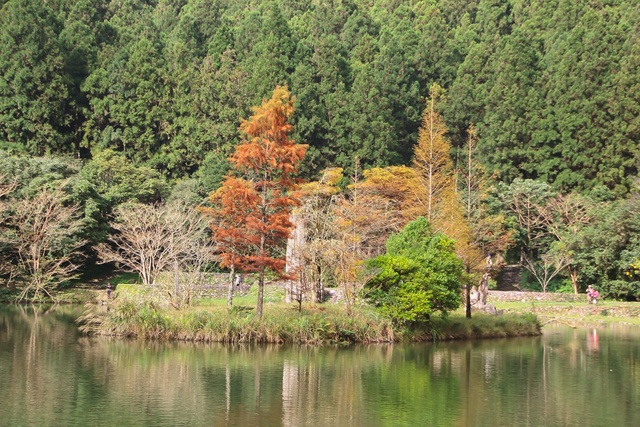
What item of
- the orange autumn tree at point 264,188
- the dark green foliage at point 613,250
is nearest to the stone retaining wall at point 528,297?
the dark green foliage at point 613,250

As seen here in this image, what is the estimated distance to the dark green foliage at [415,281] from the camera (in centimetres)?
2194

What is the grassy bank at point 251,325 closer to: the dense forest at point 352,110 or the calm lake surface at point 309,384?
the calm lake surface at point 309,384

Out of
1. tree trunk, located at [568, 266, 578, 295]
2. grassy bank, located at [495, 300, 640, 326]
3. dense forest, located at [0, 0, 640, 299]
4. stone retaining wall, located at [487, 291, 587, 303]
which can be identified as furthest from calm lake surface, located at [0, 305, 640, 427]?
dense forest, located at [0, 0, 640, 299]

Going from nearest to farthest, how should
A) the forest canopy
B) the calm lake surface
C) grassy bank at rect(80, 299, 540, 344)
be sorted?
the calm lake surface
grassy bank at rect(80, 299, 540, 344)
the forest canopy

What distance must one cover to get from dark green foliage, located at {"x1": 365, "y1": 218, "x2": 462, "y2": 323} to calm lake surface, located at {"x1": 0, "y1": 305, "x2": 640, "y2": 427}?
1.29 meters

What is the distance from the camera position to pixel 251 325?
21.0 meters

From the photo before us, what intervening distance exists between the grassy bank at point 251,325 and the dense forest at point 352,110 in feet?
46.5

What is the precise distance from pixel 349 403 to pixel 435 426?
2115 millimetres

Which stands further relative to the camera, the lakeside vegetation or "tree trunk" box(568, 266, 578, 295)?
"tree trunk" box(568, 266, 578, 295)

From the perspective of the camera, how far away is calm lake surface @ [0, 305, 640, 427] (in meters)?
12.6

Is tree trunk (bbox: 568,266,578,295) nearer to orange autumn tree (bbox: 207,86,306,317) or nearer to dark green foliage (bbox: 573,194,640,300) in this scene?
dark green foliage (bbox: 573,194,640,300)

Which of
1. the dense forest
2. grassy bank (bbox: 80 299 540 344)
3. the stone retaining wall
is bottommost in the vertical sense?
grassy bank (bbox: 80 299 540 344)

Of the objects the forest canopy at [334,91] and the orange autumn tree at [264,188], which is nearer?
the orange autumn tree at [264,188]

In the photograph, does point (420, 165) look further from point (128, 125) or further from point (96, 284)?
point (128, 125)
